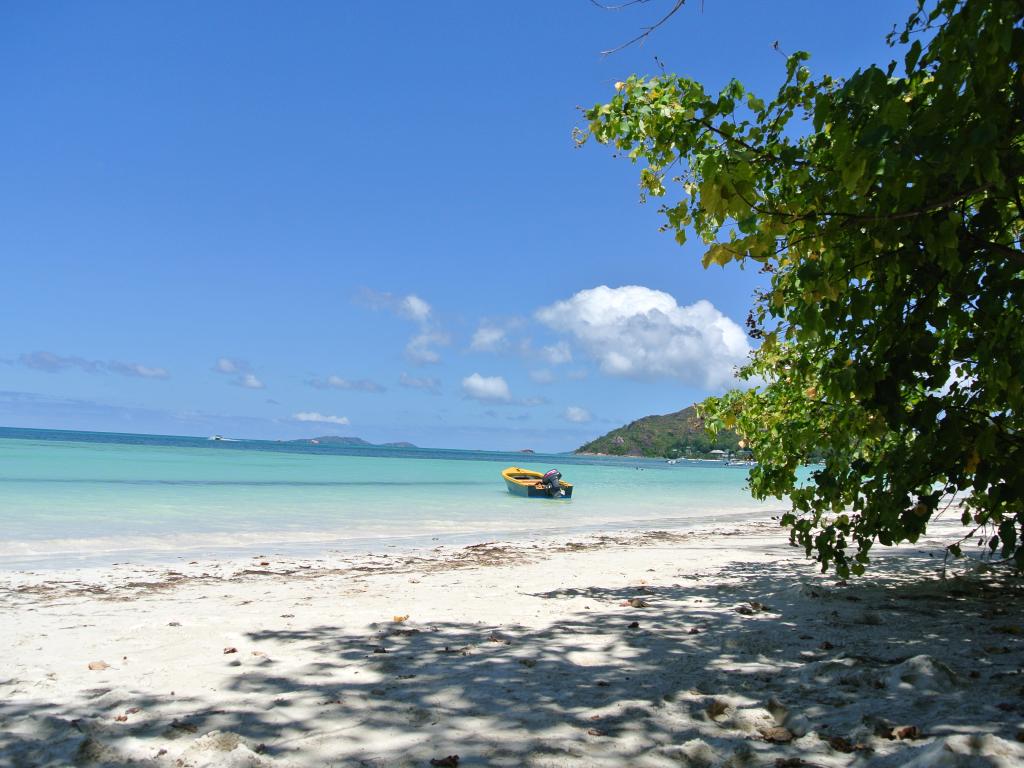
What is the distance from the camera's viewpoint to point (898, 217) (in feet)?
10.2

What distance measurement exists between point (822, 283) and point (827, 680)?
7.18 ft

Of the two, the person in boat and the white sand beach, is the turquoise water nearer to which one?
the person in boat

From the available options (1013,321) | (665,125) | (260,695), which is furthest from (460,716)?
(665,125)

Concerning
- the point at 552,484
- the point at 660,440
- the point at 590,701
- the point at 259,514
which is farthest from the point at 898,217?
the point at 660,440

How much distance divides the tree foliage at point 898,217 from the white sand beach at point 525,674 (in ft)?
3.49

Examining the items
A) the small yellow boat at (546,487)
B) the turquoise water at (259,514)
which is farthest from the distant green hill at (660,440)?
the turquoise water at (259,514)

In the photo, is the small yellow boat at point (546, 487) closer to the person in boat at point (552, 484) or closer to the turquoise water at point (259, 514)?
the person in boat at point (552, 484)

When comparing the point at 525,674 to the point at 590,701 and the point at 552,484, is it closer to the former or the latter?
the point at 590,701

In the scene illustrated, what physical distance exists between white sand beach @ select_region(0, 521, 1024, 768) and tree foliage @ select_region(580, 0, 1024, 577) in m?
1.06

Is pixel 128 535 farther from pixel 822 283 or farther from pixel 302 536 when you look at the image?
pixel 822 283

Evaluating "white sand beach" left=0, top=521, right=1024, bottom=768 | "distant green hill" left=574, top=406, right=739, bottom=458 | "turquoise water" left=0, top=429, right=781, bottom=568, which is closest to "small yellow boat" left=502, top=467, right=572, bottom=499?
"turquoise water" left=0, top=429, right=781, bottom=568

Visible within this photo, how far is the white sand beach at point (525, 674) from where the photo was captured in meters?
3.20

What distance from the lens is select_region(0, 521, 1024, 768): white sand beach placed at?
3.20m

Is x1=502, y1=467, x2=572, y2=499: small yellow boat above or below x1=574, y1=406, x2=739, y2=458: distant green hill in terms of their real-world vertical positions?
below
